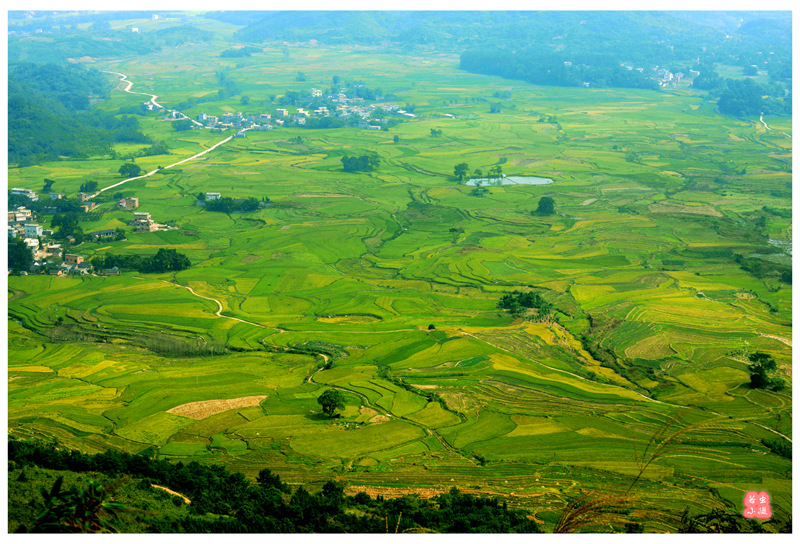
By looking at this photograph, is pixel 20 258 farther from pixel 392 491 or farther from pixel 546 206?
pixel 546 206

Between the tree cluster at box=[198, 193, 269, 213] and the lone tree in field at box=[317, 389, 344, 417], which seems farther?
the tree cluster at box=[198, 193, 269, 213]

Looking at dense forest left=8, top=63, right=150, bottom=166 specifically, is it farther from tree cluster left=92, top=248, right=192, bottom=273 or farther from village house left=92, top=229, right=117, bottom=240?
tree cluster left=92, top=248, right=192, bottom=273

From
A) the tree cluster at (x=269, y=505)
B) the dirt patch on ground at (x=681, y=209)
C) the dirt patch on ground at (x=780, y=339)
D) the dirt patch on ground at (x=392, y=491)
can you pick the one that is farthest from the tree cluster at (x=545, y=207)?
the tree cluster at (x=269, y=505)

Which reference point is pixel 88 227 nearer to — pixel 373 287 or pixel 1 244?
pixel 373 287

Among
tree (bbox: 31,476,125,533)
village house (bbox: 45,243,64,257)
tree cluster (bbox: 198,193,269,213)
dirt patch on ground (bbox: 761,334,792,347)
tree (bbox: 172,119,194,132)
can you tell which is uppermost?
tree (bbox: 31,476,125,533)

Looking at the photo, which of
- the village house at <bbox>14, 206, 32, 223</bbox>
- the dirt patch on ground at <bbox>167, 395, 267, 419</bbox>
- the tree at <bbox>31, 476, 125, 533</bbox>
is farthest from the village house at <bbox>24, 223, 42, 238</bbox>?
the tree at <bbox>31, 476, 125, 533</bbox>

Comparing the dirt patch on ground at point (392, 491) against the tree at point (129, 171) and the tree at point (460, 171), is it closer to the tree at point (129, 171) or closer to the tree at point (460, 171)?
the tree at point (460, 171)

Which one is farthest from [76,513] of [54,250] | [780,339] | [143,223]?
[143,223]
